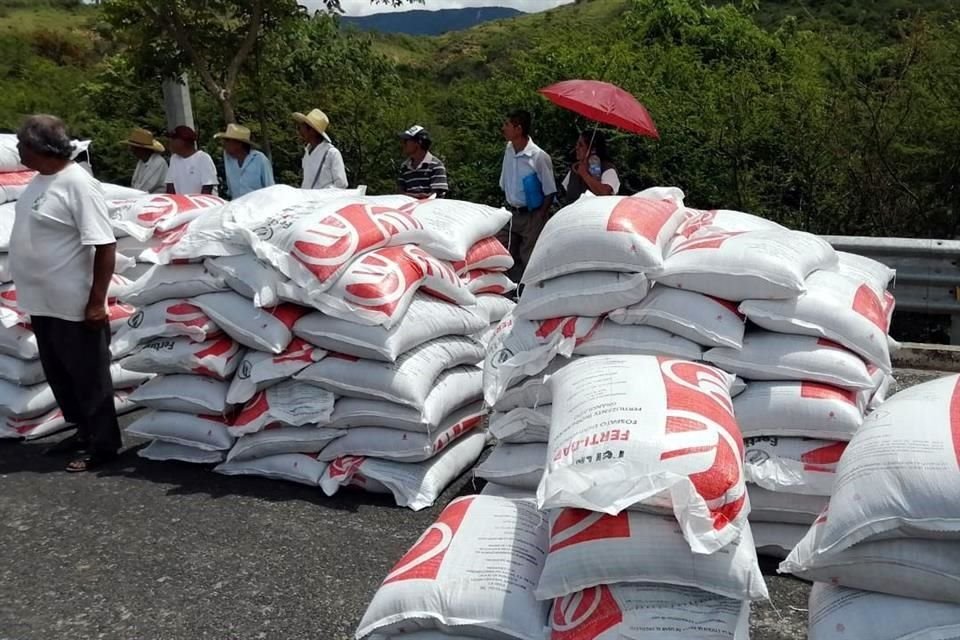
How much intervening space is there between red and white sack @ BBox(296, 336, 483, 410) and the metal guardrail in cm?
325

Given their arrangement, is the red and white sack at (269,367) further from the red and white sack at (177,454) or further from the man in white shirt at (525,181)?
the man in white shirt at (525,181)

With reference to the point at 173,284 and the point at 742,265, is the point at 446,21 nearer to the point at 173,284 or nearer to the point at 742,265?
the point at 173,284

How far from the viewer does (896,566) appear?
7.60ft

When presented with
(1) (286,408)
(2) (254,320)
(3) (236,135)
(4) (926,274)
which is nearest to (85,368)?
(2) (254,320)

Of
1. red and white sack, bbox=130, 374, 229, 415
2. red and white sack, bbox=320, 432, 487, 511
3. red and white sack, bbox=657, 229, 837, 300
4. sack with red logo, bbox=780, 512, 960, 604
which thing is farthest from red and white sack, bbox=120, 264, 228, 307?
sack with red logo, bbox=780, 512, 960, 604

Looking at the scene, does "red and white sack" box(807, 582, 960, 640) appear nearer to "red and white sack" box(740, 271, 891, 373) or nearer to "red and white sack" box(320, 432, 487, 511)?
"red and white sack" box(740, 271, 891, 373)

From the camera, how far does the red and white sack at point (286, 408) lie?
14.1 ft

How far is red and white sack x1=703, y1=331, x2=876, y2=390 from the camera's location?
11.3ft

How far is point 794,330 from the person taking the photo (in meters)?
3.52

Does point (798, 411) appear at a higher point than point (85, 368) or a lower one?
higher

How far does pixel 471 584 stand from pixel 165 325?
2.64 m

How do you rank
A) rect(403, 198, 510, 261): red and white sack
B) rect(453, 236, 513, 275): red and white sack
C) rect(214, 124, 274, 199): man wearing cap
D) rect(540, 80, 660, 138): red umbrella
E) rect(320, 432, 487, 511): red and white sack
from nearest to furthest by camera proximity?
rect(320, 432, 487, 511): red and white sack
rect(403, 198, 510, 261): red and white sack
rect(453, 236, 513, 275): red and white sack
rect(540, 80, 660, 138): red umbrella
rect(214, 124, 274, 199): man wearing cap

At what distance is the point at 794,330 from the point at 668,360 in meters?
0.79

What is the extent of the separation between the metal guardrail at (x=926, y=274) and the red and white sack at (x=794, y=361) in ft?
8.60
